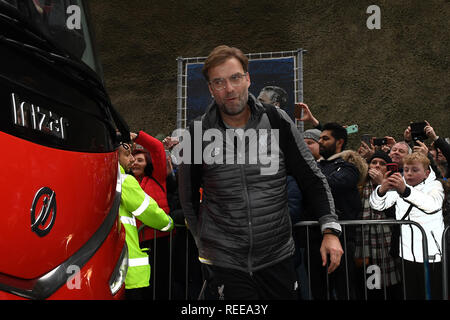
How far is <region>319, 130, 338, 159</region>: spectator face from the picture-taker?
4.12m

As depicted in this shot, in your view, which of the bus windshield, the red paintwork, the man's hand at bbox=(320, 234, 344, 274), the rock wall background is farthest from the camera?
the rock wall background

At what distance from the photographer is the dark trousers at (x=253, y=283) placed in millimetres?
2229

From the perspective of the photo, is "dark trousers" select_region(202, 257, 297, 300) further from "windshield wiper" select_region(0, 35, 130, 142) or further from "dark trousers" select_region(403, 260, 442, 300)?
"dark trousers" select_region(403, 260, 442, 300)

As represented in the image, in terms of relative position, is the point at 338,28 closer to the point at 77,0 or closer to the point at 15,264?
the point at 77,0

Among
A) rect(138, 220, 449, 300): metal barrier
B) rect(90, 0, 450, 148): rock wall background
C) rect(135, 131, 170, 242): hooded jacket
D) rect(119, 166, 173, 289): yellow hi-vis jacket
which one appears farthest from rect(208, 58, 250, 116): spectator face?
rect(90, 0, 450, 148): rock wall background

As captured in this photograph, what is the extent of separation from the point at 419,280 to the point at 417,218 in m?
0.54

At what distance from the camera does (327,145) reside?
162 inches

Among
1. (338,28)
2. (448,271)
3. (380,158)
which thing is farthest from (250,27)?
(448,271)

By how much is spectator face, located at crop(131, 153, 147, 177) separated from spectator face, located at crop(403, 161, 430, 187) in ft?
8.20

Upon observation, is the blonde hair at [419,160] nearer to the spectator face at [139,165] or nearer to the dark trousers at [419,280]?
the dark trousers at [419,280]

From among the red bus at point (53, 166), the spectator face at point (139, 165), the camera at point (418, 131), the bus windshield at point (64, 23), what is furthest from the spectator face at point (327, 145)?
the red bus at point (53, 166)

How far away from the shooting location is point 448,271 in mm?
3541

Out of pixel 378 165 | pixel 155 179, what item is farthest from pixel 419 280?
pixel 155 179

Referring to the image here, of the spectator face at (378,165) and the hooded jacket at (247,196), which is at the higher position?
the spectator face at (378,165)
